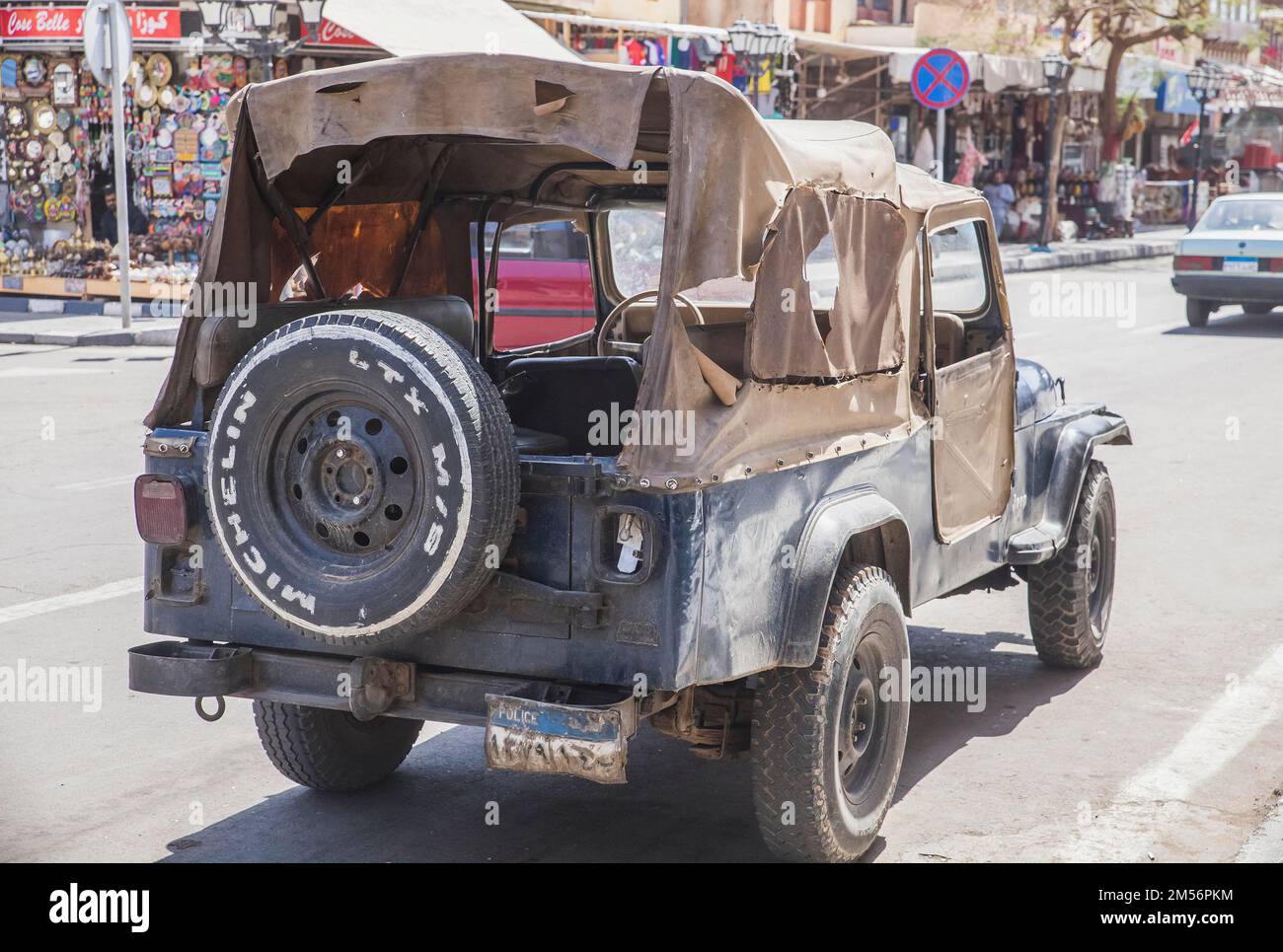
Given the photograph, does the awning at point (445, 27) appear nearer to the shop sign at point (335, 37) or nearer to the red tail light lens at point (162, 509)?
the shop sign at point (335, 37)

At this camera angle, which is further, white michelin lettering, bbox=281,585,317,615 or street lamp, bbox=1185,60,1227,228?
street lamp, bbox=1185,60,1227,228

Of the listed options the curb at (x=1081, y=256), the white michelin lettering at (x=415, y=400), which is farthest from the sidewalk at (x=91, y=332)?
the curb at (x=1081, y=256)

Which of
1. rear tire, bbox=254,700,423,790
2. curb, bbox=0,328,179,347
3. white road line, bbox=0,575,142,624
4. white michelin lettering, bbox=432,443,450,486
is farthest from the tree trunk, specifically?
white michelin lettering, bbox=432,443,450,486

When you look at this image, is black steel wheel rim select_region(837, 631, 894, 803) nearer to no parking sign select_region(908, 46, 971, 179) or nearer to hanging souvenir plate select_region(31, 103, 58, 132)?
hanging souvenir plate select_region(31, 103, 58, 132)

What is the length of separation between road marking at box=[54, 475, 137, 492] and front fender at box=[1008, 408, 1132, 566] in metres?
5.60

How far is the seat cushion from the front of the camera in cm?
442

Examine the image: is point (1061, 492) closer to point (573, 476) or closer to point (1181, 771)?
point (1181, 771)

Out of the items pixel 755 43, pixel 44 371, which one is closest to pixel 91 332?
pixel 44 371

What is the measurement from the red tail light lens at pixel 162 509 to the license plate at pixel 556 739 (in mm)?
1031

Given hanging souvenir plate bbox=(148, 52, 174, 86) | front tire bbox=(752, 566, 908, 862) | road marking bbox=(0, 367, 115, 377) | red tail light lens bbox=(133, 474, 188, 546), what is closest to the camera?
front tire bbox=(752, 566, 908, 862)

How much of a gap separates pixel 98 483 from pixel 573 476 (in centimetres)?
651

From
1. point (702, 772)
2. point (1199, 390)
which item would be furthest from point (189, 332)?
point (1199, 390)

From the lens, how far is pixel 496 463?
3691 mm

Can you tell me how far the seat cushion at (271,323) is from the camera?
174 inches
